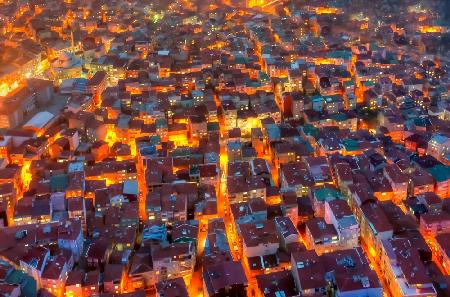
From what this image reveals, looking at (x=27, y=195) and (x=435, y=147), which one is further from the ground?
(x=27, y=195)

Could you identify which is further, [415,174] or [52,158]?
[52,158]

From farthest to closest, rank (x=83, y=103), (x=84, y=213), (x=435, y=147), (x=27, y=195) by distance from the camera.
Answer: (x=83, y=103), (x=435, y=147), (x=27, y=195), (x=84, y=213)

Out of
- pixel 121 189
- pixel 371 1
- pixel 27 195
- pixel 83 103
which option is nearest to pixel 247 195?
pixel 121 189

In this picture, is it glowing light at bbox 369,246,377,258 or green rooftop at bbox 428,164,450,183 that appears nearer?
glowing light at bbox 369,246,377,258

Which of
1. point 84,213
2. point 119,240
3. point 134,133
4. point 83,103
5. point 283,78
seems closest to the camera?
point 119,240

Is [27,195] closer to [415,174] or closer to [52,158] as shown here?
[52,158]

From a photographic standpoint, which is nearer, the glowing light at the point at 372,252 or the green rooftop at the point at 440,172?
the glowing light at the point at 372,252

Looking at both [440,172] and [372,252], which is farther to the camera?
[440,172]

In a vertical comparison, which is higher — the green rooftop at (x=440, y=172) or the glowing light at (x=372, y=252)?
the green rooftop at (x=440, y=172)

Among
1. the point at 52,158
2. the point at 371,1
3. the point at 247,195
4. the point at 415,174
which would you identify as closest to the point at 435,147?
the point at 415,174

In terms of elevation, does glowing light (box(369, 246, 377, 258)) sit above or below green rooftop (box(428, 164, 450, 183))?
below

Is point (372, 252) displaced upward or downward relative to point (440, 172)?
downward
